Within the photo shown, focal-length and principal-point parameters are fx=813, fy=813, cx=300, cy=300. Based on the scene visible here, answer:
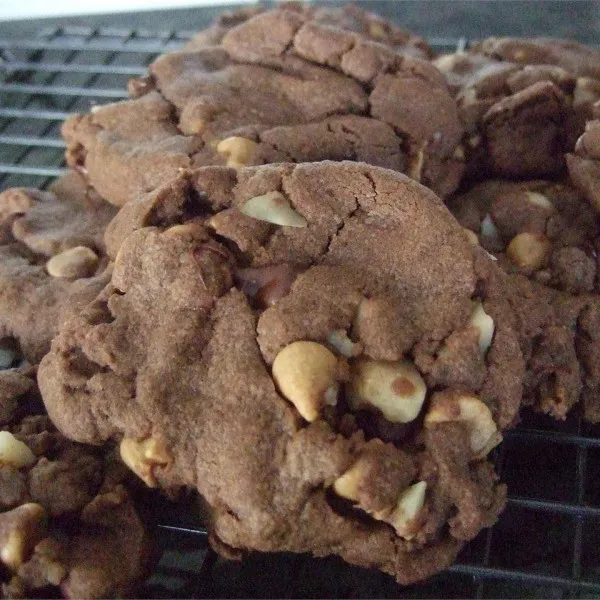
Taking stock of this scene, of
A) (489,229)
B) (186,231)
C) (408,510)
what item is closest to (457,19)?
(489,229)

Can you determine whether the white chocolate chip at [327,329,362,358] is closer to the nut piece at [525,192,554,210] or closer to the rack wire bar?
the nut piece at [525,192,554,210]

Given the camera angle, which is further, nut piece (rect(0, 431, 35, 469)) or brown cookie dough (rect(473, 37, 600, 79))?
brown cookie dough (rect(473, 37, 600, 79))

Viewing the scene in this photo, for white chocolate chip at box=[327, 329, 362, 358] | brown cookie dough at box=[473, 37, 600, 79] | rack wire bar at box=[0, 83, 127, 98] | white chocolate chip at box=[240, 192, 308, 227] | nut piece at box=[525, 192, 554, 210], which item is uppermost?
white chocolate chip at box=[240, 192, 308, 227]

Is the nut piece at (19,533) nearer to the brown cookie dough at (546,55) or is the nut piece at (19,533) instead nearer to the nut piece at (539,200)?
the nut piece at (539,200)

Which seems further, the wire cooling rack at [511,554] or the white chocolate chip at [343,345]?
the wire cooling rack at [511,554]

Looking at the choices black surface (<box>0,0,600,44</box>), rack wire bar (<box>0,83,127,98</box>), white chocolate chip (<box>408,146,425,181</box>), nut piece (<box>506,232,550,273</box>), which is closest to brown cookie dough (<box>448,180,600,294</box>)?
nut piece (<box>506,232,550,273</box>)

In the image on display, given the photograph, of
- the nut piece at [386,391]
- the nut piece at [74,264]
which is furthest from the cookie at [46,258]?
the nut piece at [386,391]

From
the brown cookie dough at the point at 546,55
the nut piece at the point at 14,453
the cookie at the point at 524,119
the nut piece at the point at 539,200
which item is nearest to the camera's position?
Answer: the nut piece at the point at 14,453
